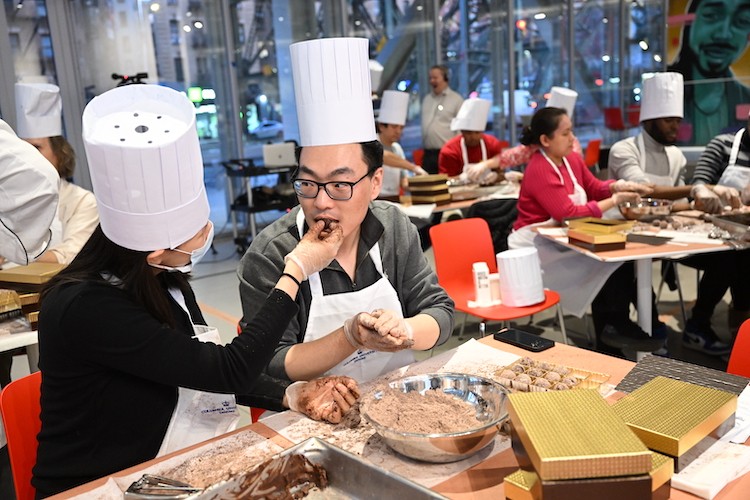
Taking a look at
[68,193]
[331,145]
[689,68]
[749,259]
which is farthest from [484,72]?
[331,145]

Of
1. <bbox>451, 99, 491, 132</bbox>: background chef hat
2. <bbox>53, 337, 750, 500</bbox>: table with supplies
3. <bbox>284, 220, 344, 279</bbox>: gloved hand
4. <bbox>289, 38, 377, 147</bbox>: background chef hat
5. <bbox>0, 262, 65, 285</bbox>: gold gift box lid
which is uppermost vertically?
<bbox>289, 38, 377, 147</bbox>: background chef hat

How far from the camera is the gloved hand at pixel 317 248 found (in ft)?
5.55

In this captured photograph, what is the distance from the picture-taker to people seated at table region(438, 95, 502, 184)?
618cm

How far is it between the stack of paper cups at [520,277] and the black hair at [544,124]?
915mm

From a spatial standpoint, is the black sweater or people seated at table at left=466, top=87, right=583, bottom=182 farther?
people seated at table at left=466, top=87, right=583, bottom=182

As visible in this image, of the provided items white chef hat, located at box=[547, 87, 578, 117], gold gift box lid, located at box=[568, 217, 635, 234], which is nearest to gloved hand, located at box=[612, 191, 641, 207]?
gold gift box lid, located at box=[568, 217, 635, 234]

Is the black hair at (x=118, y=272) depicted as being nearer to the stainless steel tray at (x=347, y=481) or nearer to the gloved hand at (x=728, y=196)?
the stainless steel tray at (x=347, y=481)

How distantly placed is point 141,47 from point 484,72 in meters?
5.08

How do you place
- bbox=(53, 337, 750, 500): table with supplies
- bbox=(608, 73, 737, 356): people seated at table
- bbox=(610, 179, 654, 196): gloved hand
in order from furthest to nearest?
bbox=(608, 73, 737, 356): people seated at table
bbox=(610, 179, 654, 196): gloved hand
bbox=(53, 337, 750, 500): table with supplies

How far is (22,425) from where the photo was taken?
65.0 inches

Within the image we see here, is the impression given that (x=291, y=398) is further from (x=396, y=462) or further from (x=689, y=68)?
(x=689, y=68)

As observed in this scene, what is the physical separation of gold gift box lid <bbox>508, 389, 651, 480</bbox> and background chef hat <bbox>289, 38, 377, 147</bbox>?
1068mm

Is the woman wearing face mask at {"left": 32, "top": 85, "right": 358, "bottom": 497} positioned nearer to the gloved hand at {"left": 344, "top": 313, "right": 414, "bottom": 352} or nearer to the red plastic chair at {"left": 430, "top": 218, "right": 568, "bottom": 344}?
the gloved hand at {"left": 344, "top": 313, "right": 414, "bottom": 352}

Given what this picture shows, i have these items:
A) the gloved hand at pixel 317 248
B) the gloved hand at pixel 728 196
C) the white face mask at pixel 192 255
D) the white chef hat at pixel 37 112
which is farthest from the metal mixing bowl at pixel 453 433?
the white chef hat at pixel 37 112
